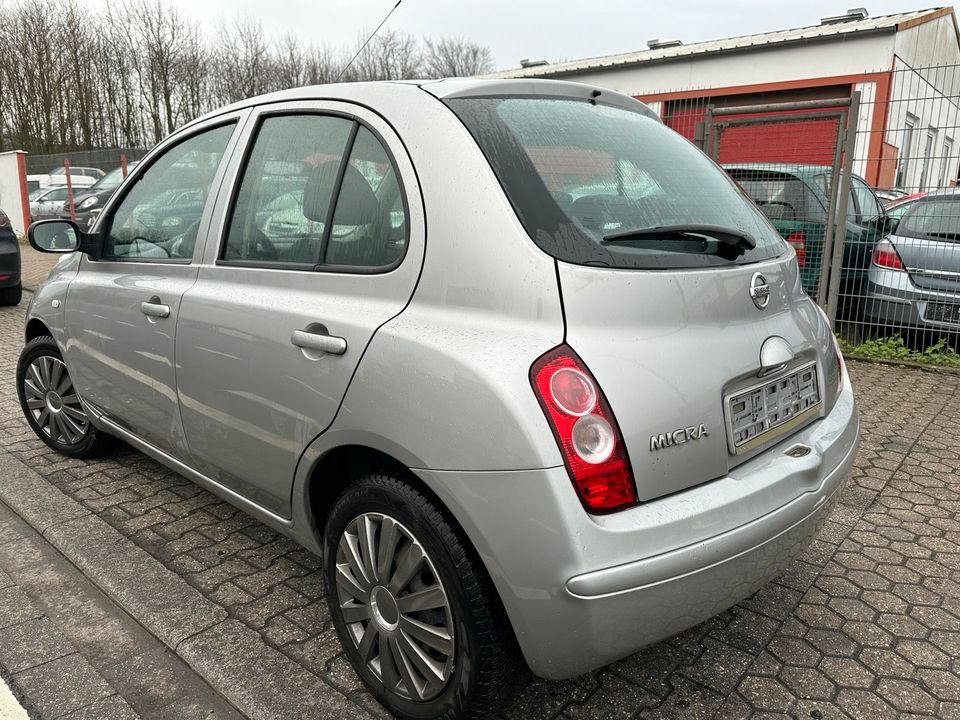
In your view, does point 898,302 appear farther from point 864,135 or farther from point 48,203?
point 48,203

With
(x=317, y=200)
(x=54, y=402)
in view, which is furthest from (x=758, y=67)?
(x=317, y=200)

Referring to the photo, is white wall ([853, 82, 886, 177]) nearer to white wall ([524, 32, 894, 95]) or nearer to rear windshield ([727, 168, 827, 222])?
rear windshield ([727, 168, 827, 222])

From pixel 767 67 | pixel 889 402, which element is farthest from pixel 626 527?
pixel 767 67

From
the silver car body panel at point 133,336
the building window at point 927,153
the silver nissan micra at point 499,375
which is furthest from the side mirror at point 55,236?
the building window at point 927,153

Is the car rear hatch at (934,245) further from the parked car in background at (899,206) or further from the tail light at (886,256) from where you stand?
the parked car in background at (899,206)

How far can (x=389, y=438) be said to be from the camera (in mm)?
1884

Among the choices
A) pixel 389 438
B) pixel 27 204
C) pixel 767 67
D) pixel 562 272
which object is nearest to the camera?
pixel 562 272

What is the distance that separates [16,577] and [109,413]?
780 mm

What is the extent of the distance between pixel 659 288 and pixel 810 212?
18.3 ft

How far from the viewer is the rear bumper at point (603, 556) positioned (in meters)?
1.62

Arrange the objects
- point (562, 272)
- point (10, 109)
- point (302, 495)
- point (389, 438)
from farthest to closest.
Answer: point (10, 109) < point (302, 495) < point (389, 438) < point (562, 272)

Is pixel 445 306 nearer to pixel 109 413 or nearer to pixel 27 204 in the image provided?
pixel 109 413

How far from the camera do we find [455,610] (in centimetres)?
182

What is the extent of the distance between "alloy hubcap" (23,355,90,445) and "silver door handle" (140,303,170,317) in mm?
1159
